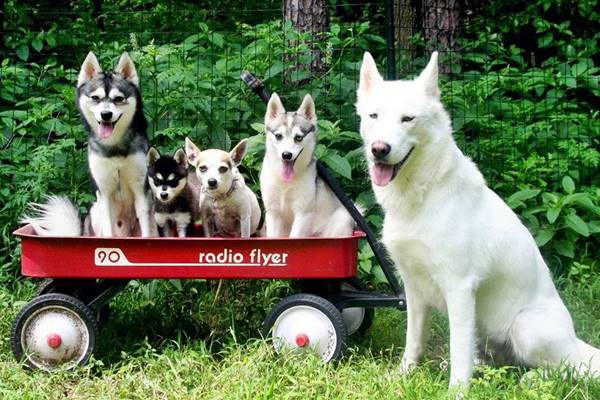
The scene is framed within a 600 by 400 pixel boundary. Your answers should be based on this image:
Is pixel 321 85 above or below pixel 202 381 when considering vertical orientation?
above

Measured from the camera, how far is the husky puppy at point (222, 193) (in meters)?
4.64

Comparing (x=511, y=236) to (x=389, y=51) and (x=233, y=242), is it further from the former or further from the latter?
(x=389, y=51)

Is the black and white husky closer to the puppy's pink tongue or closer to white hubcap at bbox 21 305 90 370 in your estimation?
white hubcap at bbox 21 305 90 370

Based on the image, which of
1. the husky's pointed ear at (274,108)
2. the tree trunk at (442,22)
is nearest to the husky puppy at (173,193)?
the husky's pointed ear at (274,108)

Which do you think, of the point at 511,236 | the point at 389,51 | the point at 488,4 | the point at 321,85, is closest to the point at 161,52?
the point at 321,85

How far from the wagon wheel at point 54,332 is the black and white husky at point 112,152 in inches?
19.1

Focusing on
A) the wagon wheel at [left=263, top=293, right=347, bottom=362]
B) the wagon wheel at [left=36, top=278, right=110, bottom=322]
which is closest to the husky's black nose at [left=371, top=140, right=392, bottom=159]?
the wagon wheel at [left=263, top=293, right=347, bottom=362]

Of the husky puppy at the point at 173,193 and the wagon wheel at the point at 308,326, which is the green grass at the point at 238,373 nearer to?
the wagon wheel at the point at 308,326

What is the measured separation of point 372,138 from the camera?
12.7ft

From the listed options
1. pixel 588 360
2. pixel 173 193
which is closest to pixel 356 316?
pixel 173 193

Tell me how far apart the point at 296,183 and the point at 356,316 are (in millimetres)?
867

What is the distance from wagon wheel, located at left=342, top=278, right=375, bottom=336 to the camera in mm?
4906

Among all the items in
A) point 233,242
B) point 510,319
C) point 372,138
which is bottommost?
point 510,319

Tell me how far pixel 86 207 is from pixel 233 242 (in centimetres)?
181
